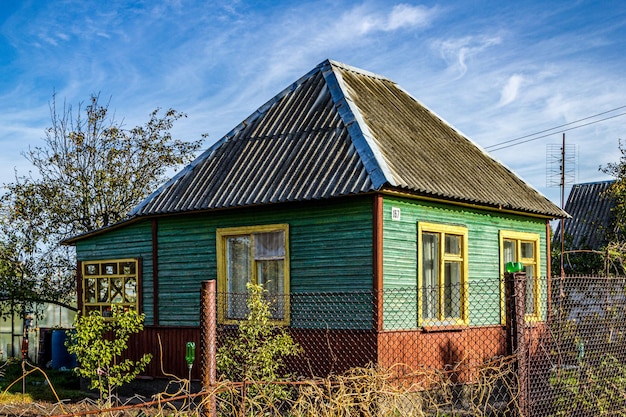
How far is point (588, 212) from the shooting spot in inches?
1321

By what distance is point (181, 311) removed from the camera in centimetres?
1412

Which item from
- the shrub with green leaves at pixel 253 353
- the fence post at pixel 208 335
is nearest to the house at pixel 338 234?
the shrub with green leaves at pixel 253 353

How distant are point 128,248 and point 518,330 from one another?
9.45 meters

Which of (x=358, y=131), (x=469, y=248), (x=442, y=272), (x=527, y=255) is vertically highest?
(x=358, y=131)

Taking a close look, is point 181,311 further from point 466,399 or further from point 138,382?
point 466,399

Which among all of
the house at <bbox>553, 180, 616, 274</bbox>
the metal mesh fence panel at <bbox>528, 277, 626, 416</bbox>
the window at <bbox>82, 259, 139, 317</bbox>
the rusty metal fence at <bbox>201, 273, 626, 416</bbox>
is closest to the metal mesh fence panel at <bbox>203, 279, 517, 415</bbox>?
the rusty metal fence at <bbox>201, 273, 626, 416</bbox>

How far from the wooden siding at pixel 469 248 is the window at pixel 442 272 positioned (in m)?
0.15

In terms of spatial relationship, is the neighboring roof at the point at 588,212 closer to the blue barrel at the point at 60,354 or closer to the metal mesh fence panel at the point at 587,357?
the blue barrel at the point at 60,354

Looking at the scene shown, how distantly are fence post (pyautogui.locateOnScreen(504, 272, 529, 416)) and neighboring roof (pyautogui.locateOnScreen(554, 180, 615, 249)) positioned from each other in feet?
78.4

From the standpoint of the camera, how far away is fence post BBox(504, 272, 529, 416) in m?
7.27

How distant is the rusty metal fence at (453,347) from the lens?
23.8 ft

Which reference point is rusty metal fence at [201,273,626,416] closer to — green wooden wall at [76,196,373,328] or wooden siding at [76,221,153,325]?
green wooden wall at [76,196,373,328]

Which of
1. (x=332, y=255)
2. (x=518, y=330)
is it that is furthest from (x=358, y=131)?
(x=518, y=330)

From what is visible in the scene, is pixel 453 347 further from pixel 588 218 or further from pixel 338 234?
pixel 588 218
